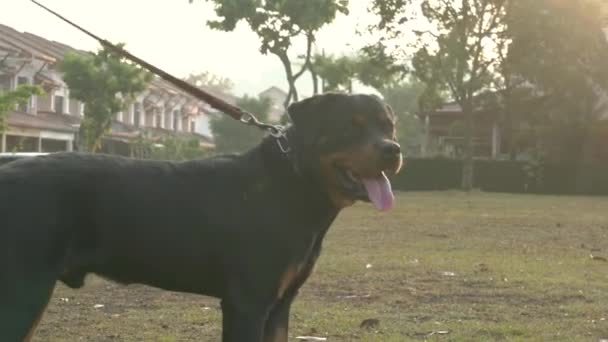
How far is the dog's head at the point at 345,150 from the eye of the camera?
218 inches

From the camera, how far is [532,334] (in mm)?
7777

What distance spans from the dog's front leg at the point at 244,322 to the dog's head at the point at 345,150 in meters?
0.78

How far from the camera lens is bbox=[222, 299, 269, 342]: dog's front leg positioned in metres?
5.29

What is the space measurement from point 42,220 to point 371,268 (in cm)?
768

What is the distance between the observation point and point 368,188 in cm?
555

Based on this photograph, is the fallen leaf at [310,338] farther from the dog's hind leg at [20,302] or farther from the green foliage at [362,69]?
the green foliage at [362,69]

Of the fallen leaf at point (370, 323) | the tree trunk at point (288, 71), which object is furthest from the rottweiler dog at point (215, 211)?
the tree trunk at point (288, 71)

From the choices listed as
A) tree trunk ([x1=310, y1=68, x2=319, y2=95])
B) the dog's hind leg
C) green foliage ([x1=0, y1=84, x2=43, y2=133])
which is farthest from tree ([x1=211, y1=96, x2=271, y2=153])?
the dog's hind leg

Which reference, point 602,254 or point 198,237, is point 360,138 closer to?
point 198,237

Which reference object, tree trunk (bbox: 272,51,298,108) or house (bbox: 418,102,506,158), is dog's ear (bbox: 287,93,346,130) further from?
house (bbox: 418,102,506,158)

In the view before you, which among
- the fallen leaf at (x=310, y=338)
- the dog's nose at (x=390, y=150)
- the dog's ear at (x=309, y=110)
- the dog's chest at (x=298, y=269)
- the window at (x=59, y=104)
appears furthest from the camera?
the window at (x=59, y=104)

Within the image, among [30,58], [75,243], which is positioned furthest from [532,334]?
[30,58]

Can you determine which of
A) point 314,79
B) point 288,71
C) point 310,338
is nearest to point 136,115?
point 314,79

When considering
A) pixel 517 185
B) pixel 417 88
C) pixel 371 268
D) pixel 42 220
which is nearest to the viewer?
pixel 42 220
